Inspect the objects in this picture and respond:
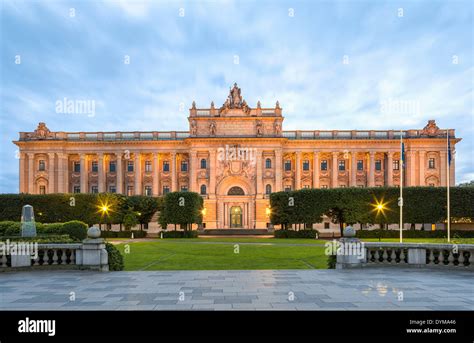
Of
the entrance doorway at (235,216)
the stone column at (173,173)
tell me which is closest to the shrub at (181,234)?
the entrance doorway at (235,216)

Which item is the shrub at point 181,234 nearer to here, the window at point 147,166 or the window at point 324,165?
the window at point 147,166

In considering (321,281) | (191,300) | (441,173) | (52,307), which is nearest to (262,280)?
(321,281)

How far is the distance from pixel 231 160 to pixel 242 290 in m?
62.7

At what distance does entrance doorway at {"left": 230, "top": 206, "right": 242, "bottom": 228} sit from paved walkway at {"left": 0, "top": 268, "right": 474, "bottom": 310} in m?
57.8

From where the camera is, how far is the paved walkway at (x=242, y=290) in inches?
391

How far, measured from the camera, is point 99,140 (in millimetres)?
79188

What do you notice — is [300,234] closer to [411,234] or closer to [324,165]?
[411,234]

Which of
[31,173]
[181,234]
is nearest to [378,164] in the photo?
[181,234]

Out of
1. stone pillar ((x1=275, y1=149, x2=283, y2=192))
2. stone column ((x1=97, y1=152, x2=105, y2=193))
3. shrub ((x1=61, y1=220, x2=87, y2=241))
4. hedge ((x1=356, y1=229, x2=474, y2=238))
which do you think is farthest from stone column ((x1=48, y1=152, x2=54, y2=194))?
hedge ((x1=356, y1=229, x2=474, y2=238))

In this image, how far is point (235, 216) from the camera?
73.9 meters

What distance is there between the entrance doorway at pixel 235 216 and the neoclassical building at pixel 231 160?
0.67 ft
